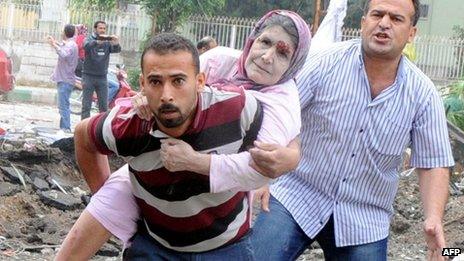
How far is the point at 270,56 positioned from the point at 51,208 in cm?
642

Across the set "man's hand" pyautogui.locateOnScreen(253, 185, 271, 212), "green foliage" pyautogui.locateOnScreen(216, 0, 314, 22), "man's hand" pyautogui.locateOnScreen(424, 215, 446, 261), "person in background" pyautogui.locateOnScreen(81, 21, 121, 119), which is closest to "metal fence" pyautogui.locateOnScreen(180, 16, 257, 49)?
"green foliage" pyautogui.locateOnScreen(216, 0, 314, 22)

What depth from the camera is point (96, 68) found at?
16859 mm

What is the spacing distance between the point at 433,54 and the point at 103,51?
13627 millimetres

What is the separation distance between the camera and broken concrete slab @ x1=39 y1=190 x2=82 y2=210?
33.4 feet

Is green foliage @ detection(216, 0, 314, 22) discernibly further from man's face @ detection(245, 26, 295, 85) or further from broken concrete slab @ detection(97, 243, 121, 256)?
man's face @ detection(245, 26, 295, 85)

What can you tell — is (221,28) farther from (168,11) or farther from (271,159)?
(271,159)

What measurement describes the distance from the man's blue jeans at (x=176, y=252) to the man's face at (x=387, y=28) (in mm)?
1177

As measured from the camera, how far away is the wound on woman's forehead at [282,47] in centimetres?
417

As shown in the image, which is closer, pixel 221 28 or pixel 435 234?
pixel 435 234

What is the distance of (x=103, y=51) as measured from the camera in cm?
1681

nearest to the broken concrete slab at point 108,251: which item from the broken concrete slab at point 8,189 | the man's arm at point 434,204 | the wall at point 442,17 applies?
the broken concrete slab at point 8,189

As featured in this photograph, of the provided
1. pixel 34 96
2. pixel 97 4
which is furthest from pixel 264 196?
pixel 97 4

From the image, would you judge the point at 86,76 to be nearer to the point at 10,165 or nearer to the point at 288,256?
the point at 10,165

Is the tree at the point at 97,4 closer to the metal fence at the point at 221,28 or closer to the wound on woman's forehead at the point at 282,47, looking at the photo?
the metal fence at the point at 221,28
